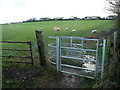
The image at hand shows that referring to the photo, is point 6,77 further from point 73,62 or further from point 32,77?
point 73,62

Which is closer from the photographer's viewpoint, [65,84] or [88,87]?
[88,87]

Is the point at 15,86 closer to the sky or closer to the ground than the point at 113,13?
closer to the ground

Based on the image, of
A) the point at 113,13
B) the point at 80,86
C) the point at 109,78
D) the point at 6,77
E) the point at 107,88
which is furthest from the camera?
the point at 113,13

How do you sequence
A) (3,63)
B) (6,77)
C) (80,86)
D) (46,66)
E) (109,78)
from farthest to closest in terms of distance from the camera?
(3,63)
(46,66)
(6,77)
(80,86)
(109,78)

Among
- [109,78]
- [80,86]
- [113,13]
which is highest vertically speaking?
[113,13]

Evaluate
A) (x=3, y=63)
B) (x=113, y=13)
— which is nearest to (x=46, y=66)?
(x=3, y=63)

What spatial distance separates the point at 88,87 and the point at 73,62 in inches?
77.3

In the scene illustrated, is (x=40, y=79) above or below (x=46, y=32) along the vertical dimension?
below

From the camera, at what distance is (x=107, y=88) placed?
12.0 feet

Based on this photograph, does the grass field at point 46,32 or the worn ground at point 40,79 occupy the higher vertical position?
the grass field at point 46,32

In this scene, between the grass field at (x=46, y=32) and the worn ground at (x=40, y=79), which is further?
the grass field at (x=46, y=32)

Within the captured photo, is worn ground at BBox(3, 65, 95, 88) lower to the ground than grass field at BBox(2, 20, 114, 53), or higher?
lower

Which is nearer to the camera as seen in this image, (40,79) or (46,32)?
(40,79)

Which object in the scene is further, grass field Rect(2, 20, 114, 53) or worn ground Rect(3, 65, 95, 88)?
grass field Rect(2, 20, 114, 53)
